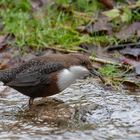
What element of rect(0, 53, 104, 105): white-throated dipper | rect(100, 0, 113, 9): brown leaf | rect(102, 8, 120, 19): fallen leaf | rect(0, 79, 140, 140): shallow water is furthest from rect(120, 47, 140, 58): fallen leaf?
rect(0, 53, 104, 105): white-throated dipper

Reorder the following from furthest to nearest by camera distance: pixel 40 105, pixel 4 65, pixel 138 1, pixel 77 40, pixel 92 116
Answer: pixel 138 1 → pixel 77 40 → pixel 4 65 → pixel 40 105 → pixel 92 116

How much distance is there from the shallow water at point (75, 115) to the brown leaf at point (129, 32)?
124 centimetres

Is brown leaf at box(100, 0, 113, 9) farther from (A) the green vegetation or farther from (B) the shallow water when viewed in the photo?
(B) the shallow water

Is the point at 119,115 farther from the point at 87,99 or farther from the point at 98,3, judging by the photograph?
the point at 98,3

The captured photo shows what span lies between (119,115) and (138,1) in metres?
2.83

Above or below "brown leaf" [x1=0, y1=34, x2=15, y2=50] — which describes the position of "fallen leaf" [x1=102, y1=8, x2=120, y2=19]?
above

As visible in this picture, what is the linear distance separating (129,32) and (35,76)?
2111 millimetres

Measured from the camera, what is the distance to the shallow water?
4449 mm

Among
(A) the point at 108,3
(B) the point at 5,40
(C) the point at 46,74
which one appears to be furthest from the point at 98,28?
(C) the point at 46,74

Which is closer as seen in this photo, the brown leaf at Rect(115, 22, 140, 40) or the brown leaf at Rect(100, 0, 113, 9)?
the brown leaf at Rect(115, 22, 140, 40)

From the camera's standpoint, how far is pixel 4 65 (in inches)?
251

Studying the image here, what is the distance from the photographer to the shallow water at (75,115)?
4449mm

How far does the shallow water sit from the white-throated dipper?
0.53 feet

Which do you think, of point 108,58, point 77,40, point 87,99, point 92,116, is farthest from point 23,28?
point 92,116
